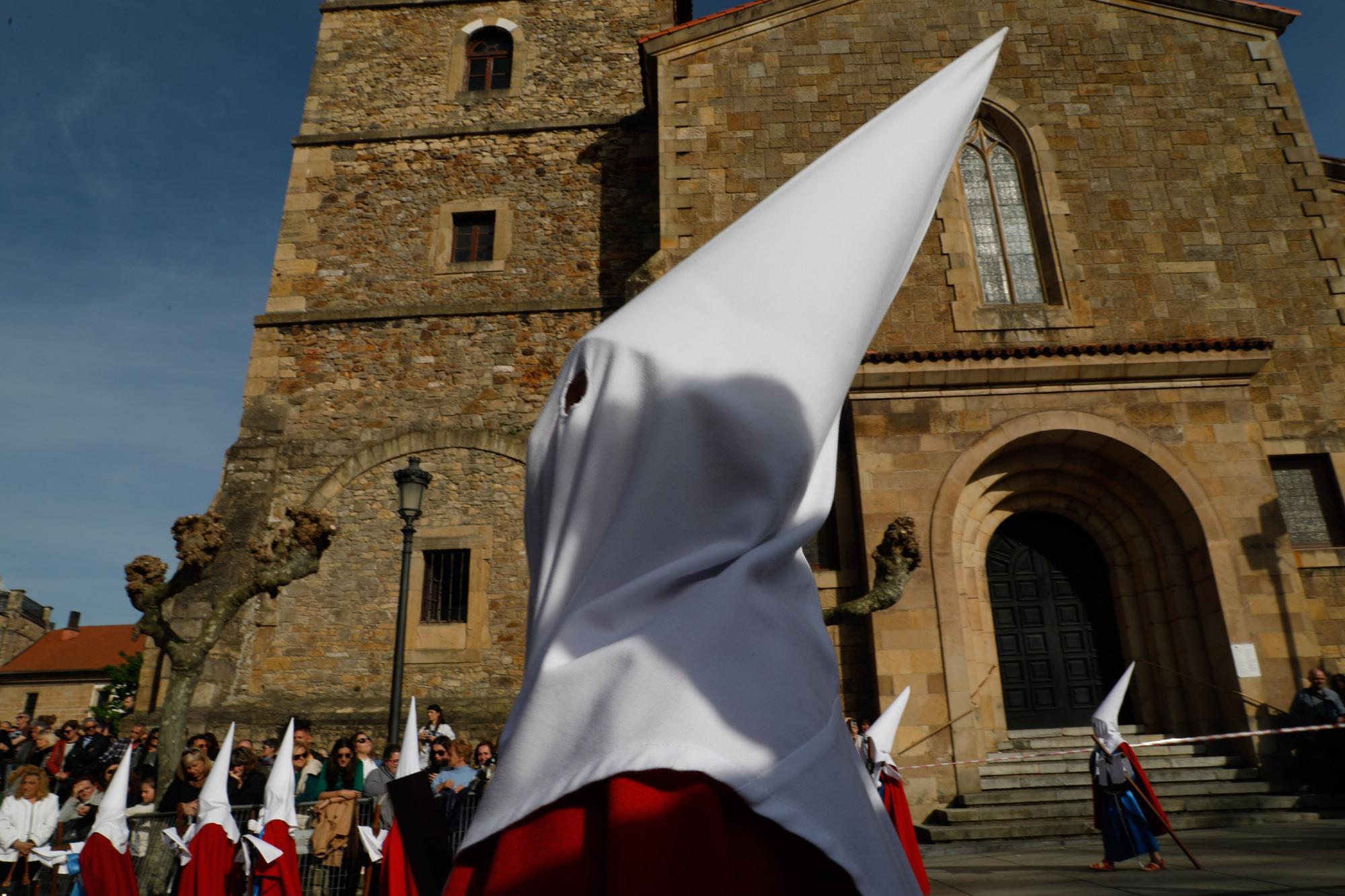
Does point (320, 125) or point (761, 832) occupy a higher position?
point (320, 125)

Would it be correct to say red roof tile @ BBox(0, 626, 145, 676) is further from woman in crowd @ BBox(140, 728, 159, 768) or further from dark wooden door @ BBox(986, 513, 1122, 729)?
dark wooden door @ BBox(986, 513, 1122, 729)

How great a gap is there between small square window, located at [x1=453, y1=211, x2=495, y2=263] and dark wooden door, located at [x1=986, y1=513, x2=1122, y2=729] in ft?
32.8

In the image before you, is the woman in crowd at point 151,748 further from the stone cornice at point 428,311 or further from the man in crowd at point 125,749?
the stone cornice at point 428,311

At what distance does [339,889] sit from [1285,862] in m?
7.26

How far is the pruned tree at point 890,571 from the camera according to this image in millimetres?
9867

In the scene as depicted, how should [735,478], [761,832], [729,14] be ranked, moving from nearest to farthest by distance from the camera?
[761,832]
[735,478]
[729,14]

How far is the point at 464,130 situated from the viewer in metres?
16.4

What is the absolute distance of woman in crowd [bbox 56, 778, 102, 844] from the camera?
27.6ft

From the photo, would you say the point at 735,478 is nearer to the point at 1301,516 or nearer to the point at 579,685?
the point at 579,685

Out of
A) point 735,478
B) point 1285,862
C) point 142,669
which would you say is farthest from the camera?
point 142,669

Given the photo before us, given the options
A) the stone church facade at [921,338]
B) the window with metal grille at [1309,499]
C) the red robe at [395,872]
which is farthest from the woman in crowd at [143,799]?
the window with metal grille at [1309,499]

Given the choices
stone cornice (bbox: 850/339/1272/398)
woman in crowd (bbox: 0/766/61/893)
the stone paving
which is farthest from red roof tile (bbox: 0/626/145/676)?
the stone paving

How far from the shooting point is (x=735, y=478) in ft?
4.07

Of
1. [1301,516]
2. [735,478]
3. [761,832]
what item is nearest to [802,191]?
[735,478]
